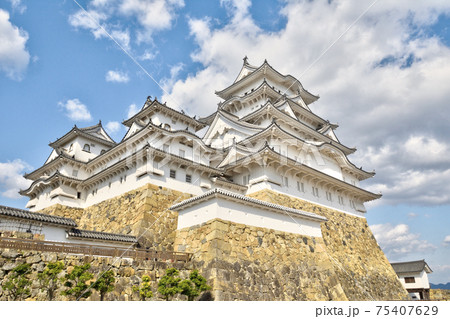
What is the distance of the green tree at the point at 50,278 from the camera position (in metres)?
8.90

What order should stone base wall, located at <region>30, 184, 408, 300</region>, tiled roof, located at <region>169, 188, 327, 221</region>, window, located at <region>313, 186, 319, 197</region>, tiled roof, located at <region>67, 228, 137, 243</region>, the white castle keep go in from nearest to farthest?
stone base wall, located at <region>30, 184, 408, 300</region>, tiled roof, located at <region>169, 188, 327, 221</region>, tiled roof, located at <region>67, 228, 137, 243</region>, the white castle keep, window, located at <region>313, 186, 319, 197</region>

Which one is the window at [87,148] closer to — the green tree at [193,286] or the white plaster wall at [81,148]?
the white plaster wall at [81,148]

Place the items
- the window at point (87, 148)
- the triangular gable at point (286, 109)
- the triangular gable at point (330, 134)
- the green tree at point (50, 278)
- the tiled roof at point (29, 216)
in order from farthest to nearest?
the triangular gable at point (330, 134), the triangular gable at point (286, 109), the window at point (87, 148), the tiled roof at point (29, 216), the green tree at point (50, 278)

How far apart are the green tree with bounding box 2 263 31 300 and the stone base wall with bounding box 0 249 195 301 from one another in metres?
0.22

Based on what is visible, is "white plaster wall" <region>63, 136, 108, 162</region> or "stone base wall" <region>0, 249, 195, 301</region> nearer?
"stone base wall" <region>0, 249, 195, 301</region>

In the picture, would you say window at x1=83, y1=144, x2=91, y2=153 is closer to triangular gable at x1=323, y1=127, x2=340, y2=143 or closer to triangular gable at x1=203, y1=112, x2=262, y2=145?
triangular gable at x1=203, y1=112, x2=262, y2=145

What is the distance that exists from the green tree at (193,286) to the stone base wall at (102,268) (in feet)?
3.59

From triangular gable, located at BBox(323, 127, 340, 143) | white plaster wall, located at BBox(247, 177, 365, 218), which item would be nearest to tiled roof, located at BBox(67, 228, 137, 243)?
white plaster wall, located at BBox(247, 177, 365, 218)

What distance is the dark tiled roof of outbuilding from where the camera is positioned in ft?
110

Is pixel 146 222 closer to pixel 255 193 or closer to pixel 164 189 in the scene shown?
pixel 164 189

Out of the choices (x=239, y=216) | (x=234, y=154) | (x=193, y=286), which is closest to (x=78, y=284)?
(x=193, y=286)

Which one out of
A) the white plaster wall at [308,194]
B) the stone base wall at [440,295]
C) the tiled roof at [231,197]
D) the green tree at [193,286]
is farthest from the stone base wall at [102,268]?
the stone base wall at [440,295]

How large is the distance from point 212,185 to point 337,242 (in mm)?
10252

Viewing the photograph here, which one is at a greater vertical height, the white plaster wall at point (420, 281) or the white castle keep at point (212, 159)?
the white castle keep at point (212, 159)
